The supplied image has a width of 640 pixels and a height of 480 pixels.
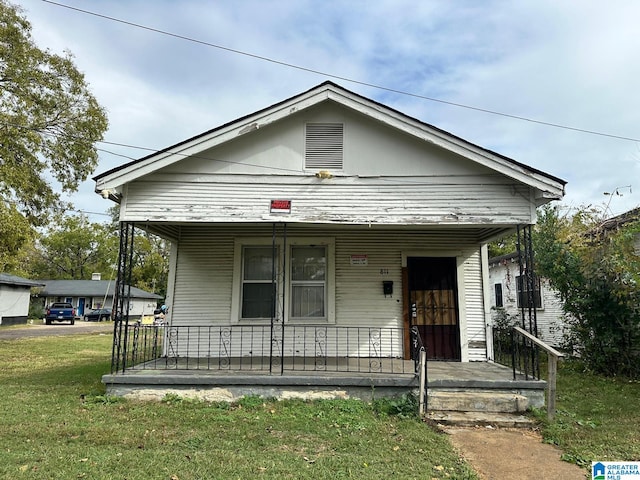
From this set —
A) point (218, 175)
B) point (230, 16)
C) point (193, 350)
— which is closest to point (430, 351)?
point (193, 350)

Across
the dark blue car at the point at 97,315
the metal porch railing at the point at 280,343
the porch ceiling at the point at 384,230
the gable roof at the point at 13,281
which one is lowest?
the dark blue car at the point at 97,315

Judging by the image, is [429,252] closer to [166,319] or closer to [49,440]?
[166,319]

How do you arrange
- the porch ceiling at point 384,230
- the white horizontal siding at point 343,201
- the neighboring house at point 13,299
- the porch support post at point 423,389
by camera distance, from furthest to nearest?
1. the neighboring house at point 13,299
2. the porch ceiling at point 384,230
3. the white horizontal siding at point 343,201
4. the porch support post at point 423,389

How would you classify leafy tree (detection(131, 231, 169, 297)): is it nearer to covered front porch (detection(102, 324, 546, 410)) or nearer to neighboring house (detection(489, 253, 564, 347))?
neighboring house (detection(489, 253, 564, 347))

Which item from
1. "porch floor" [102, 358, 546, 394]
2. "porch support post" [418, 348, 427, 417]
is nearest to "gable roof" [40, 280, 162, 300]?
"porch floor" [102, 358, 546, 394]

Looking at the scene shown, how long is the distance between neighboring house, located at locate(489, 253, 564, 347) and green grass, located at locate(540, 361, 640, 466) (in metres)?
4.65

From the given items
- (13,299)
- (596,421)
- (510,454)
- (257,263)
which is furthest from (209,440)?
(13,299)

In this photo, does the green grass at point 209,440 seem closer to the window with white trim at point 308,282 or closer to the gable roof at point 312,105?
the window with white trim at point 308,282

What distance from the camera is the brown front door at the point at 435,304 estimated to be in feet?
28.6

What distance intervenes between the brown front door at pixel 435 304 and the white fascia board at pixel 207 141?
3.87 meters

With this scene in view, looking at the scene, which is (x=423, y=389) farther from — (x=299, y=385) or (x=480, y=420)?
(x=299, y=385)

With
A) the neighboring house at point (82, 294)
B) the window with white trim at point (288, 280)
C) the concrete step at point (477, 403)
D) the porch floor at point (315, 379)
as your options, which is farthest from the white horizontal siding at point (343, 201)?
the neighboring house at point (82, 294)

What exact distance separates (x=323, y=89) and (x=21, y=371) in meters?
8.81

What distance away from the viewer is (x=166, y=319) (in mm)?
8734
